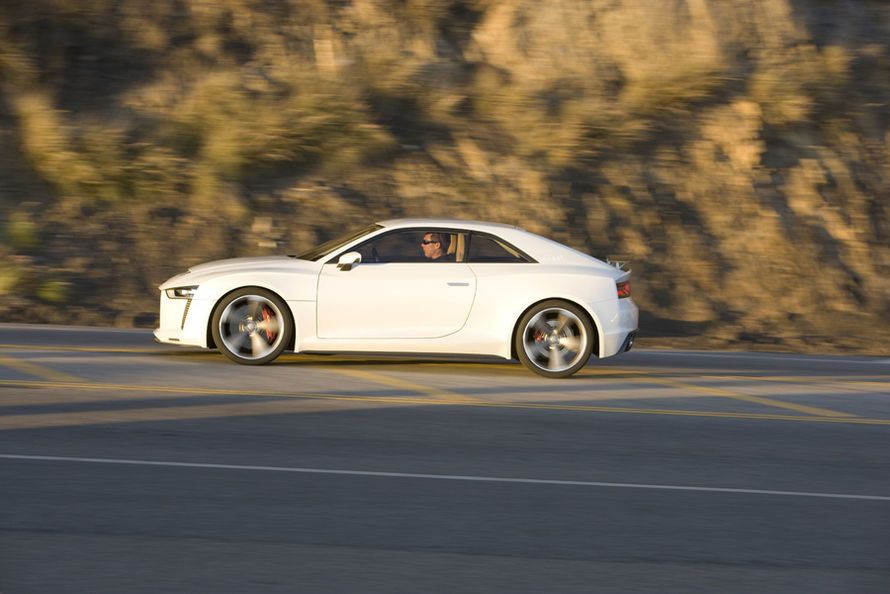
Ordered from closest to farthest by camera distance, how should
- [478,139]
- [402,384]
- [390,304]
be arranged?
[402,384], [390,304], [478,139]

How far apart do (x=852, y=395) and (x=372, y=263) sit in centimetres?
445

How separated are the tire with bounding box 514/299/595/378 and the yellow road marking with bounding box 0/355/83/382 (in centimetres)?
390

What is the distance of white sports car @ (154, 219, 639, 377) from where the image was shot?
38.6 feet

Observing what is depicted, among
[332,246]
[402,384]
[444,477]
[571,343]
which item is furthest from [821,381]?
[444,477]

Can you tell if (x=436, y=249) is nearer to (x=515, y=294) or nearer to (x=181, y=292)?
(x=515, y=294)

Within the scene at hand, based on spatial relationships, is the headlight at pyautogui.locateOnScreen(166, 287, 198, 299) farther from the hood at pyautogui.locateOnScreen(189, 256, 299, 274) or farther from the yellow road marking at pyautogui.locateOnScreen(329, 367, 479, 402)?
the yellow road marking at pyautogui.locateOnScreen(329, 367, 479, 402)

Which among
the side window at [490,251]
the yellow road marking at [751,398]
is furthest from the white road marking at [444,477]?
the side window at [490,251]

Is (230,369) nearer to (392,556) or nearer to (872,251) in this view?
(392,556)

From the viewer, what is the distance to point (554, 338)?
12023 mm

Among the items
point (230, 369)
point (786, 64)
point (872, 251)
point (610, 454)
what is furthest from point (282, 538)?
point (786, 64)

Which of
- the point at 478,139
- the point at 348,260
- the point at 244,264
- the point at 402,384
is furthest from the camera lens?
the point at 478,139

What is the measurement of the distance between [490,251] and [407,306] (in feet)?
3.30

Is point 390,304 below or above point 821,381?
above

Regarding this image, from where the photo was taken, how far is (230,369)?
38.2 ft
